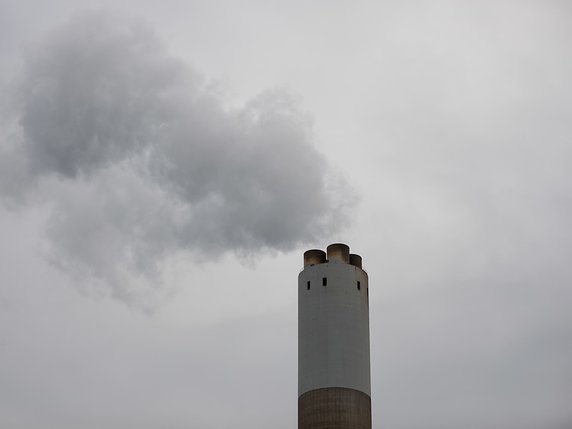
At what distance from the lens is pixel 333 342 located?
88688mm

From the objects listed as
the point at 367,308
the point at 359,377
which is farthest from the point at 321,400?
the point at 367,308

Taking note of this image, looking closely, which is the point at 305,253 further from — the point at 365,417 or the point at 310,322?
the point at 365,417

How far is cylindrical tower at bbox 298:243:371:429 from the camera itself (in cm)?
8631

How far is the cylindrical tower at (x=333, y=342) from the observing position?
283ft

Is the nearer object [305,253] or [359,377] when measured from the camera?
[359,377]

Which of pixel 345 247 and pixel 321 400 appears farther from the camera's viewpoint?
pixel 345 247

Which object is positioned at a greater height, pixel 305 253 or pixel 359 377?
pixel 305 253

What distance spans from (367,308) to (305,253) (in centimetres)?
815

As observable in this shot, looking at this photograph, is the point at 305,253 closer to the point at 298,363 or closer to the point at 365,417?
the point at 298,363

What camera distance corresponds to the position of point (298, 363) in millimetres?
90562

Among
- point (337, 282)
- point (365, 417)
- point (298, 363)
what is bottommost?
point (365, 417)

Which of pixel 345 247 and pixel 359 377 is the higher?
pixel 345 247

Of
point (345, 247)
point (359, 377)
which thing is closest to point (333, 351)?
point (359, 377)

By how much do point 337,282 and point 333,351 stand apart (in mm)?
6788
